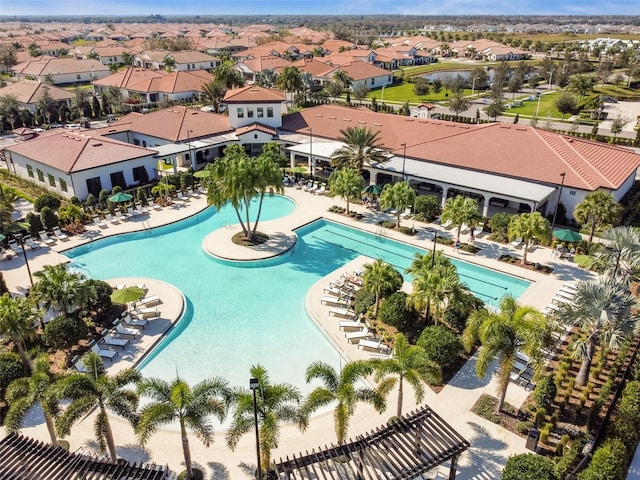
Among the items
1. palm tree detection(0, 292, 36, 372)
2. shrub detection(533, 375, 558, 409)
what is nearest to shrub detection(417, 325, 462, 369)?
shrub detection(533, 375, 558, 409)

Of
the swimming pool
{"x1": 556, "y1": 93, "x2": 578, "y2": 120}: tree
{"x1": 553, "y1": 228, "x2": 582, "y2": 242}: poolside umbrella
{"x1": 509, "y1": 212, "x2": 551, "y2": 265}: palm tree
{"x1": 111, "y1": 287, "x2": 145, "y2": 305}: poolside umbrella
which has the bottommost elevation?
the swimming pool

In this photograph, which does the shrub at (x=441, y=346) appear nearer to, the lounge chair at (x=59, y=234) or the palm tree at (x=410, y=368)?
the palm tree at (x=410, y=368)

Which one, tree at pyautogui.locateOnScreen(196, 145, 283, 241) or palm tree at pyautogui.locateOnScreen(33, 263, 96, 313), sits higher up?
tree at pyautogui.locateOnScreen(196, 145, 283, 241)

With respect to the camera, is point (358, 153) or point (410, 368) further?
point (358, 153)

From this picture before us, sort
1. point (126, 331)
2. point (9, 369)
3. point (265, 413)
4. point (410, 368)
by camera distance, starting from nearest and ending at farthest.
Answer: point (265, 413) → point (410, 368) → point (9, 369) → point (126, 331)

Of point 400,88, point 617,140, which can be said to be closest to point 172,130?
point 617,140

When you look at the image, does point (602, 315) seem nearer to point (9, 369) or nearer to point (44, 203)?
point (9, 369)

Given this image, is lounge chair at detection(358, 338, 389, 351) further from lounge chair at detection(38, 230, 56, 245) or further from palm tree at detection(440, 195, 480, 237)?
lounge chair at detection(38, 230, 56, 245)

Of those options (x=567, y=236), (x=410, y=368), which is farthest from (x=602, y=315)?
(x=567, y=236)
